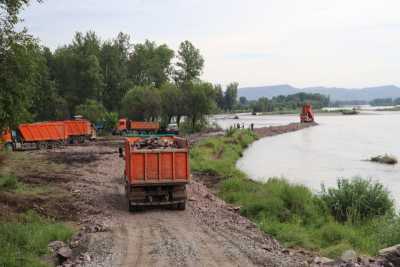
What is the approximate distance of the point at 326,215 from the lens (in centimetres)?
1789

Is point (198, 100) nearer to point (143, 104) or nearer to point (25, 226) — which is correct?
point (143, 104)

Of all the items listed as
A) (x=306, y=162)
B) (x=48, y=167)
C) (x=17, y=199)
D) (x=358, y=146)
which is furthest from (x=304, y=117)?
(x=17, y=199)

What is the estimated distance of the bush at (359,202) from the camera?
59.2 feet

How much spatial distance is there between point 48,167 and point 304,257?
71.6ft

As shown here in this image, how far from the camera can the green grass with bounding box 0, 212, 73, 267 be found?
10141mm

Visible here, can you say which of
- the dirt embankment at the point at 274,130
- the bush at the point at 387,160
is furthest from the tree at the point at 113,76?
the bush at the point at 387,160

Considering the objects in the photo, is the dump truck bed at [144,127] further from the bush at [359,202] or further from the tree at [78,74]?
the bush at [359,202]

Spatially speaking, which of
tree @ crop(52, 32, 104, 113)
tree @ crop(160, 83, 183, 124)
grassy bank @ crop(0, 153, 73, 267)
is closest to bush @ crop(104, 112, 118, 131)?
tree @ crop(160, 83, 183, 124)

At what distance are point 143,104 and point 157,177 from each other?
6380cm

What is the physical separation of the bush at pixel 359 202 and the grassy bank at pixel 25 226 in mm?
9823

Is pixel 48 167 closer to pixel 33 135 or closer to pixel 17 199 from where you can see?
pixel 17 199

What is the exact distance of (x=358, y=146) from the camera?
6003 cm

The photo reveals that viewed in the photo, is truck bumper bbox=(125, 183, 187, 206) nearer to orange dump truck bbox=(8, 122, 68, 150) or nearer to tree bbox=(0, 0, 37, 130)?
tree bbox=(0, 0, 37, 130)

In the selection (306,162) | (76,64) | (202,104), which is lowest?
(306,162)
